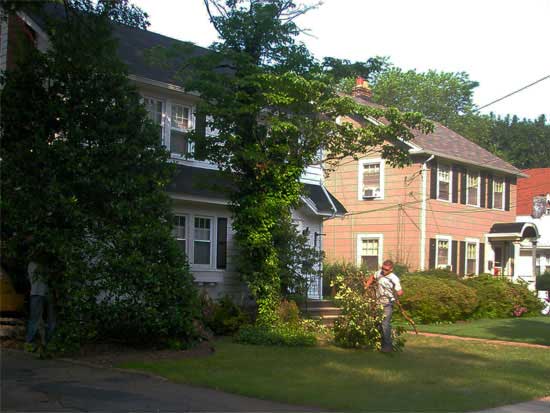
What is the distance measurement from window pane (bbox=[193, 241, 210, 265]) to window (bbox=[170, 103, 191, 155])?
2516 millimetres

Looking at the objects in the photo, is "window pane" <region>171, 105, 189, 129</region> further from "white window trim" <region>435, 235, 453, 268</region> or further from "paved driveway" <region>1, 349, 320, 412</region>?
"white window trim" <region>435, 235, 453, 268</region>

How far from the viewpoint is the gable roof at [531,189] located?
41.4m

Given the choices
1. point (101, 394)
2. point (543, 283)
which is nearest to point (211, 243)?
point (101, 394)

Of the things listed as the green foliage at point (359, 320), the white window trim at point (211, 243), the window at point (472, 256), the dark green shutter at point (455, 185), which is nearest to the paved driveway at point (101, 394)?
the green foliage at point (359, 320)

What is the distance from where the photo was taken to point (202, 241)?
18.9 m

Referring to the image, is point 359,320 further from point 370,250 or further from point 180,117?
point 370,250

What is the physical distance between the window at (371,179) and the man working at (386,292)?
48.5 feet

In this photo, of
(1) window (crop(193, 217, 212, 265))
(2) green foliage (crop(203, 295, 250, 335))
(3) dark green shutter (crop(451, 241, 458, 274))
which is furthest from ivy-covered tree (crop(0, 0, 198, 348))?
(3) dark green shutter (crop(451, 241, 458, 274))

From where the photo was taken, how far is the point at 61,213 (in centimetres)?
1157

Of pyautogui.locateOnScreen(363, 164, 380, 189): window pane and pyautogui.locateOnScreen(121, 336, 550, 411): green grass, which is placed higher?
pyautogui.locateOnScreen(363, 164, 380, 189): window pane

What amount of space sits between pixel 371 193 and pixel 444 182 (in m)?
2.97

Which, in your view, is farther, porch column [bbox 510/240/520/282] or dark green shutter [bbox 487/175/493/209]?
porch column [bbox 510/240/520/282]

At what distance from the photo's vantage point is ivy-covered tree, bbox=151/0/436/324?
15297 mm

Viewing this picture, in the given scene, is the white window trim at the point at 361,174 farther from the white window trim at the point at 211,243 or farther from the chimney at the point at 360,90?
the white window trim at the point at 211,243
